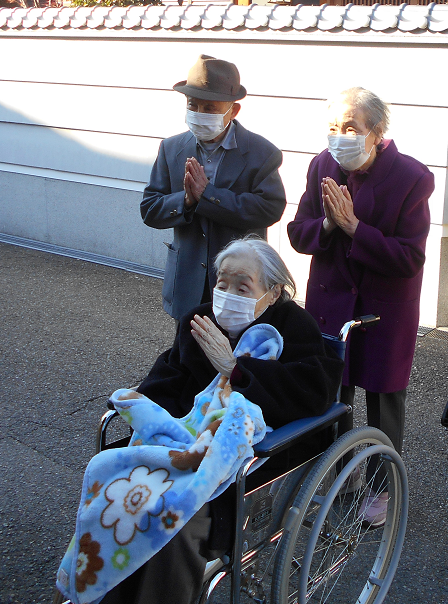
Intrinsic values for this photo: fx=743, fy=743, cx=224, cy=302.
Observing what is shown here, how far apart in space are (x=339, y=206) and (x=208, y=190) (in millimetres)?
734

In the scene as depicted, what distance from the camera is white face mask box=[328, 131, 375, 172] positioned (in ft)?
8.73

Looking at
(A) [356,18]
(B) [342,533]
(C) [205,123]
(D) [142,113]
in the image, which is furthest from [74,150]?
(B) [342,533]

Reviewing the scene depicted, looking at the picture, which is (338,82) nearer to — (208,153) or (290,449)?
(208,153)

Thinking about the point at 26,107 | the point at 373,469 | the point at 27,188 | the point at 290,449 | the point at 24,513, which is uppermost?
the point at 26,107

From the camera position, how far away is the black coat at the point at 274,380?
2199 millimetres

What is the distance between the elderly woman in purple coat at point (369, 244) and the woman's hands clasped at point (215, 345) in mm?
651

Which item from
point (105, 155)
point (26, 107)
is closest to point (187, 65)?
point (105, 155)

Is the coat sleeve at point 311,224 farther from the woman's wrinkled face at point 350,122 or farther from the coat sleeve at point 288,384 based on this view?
the coat sleeve at point 288,384

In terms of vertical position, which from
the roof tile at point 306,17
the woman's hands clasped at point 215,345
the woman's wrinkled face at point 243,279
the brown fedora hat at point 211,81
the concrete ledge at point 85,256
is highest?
the roof tile at point 306,17

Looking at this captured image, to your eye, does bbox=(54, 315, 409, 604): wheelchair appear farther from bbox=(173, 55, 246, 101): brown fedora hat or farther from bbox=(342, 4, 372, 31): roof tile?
bbox=(342, 4, 372, 31): roof tile

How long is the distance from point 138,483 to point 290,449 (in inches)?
20.8

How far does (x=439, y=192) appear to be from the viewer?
5023 millimetres

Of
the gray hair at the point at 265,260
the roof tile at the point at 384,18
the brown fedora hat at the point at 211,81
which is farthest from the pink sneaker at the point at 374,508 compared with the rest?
the roof tile at the point at 384,18

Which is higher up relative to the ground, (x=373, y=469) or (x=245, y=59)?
(x=245, y=59)
